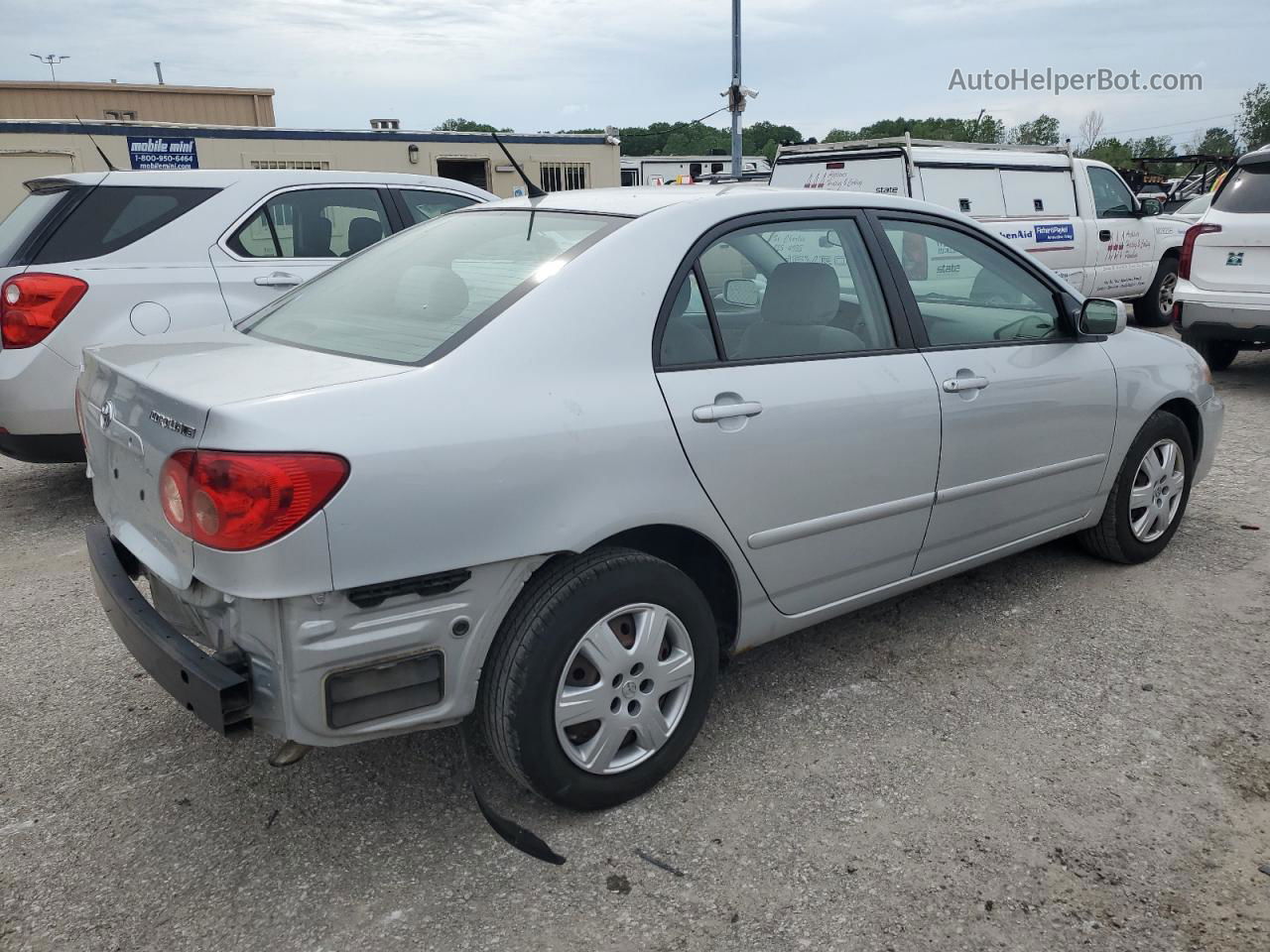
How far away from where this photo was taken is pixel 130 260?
16.9ft

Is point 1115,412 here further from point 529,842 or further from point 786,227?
point 529,842

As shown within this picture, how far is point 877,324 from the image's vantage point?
3262 mm

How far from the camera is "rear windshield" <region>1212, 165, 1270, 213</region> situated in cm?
803

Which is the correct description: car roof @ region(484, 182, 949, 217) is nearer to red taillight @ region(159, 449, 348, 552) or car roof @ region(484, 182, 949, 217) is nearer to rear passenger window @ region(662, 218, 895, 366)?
rear passenger window @ region(662, 218, 895, 366)

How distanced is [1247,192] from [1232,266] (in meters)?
0.61

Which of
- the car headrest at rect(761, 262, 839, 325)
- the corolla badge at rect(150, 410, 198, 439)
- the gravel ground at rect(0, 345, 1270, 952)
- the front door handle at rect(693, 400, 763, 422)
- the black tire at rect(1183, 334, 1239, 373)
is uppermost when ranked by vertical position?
the car headrest at rect(761, 262, 839, 325)

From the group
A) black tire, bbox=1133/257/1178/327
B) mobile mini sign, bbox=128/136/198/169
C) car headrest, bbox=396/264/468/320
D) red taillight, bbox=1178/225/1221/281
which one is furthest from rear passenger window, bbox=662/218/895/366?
mobile mini sign, bbox=128/136/198/169

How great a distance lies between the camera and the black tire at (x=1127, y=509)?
416 centimetres

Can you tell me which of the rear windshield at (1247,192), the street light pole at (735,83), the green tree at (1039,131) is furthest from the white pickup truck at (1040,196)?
the green tree at (1039,131)

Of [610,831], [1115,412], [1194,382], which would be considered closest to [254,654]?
[610,831]

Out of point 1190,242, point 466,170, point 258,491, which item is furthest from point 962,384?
point 466,170

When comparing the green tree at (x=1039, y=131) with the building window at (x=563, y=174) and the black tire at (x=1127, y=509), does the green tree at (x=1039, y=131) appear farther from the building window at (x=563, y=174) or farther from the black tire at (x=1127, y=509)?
the black tire at (x=1127, y=509)

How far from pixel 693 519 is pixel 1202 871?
1481mm

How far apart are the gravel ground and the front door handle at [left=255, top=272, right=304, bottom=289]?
7.63 ft
